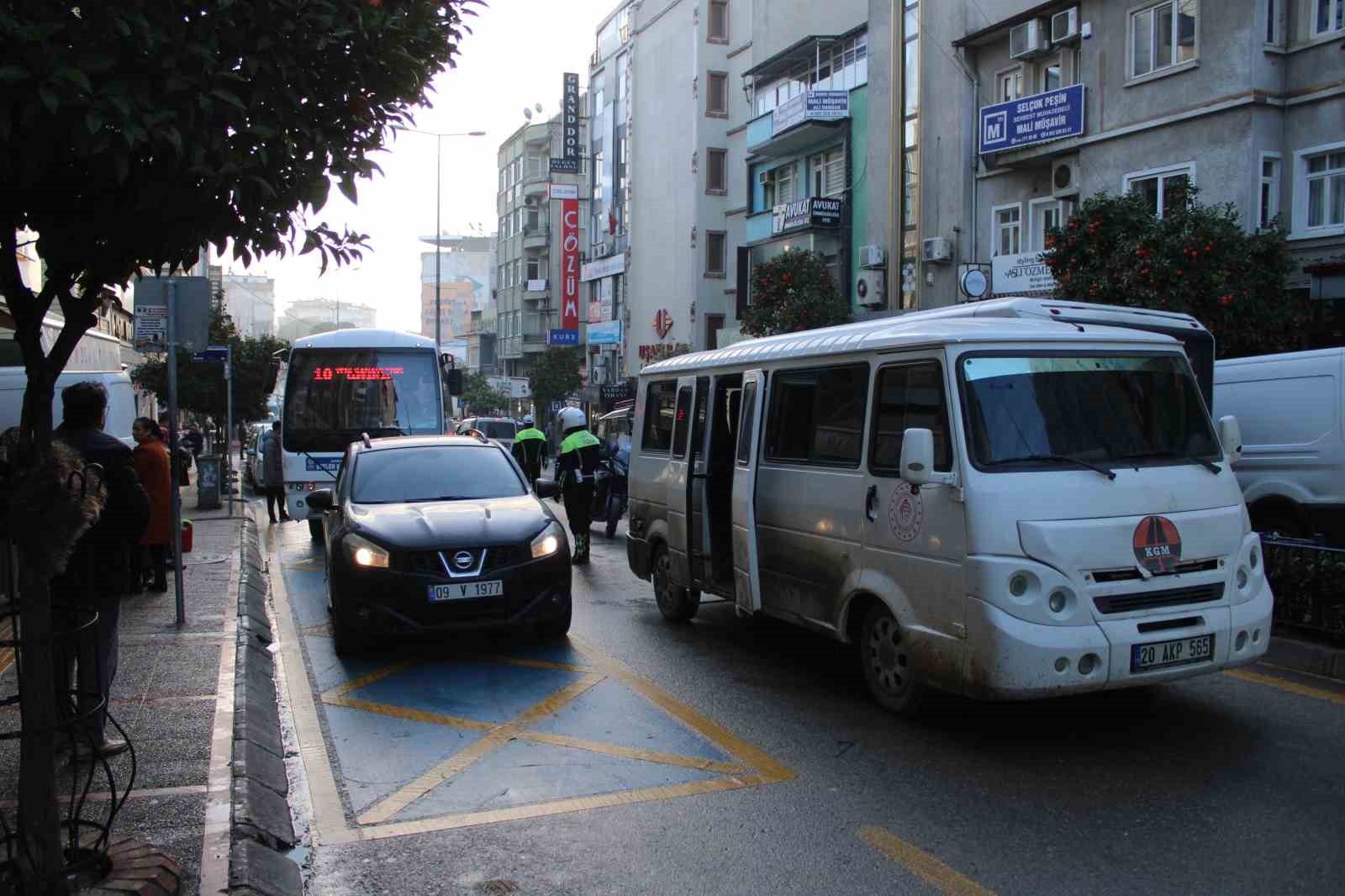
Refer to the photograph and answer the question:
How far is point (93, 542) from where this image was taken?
5766 millimetres

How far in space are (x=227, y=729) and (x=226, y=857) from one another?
1869 mm

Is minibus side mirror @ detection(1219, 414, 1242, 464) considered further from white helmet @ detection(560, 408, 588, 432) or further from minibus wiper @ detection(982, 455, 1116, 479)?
white helmet @ detection(560, 408, 588, 432)

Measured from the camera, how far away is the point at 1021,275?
25000 millimetres

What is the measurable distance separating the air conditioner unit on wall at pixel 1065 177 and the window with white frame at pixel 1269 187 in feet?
14.4

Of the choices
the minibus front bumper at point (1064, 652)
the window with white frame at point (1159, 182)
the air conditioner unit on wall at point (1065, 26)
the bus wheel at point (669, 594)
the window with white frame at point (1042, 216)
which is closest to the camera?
the minibus front bumper at point (1064, 652)

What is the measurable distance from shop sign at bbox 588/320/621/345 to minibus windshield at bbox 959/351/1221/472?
163ft

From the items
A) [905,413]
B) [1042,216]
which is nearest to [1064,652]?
[905,413]

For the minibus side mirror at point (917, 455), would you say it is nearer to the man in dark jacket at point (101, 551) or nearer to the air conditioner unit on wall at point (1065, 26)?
the man in dark jacket at point (101, 551)

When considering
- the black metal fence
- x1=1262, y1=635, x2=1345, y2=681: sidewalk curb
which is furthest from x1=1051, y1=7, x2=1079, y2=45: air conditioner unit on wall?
x1=1262, y1=635, x2=1345, y2=681: sidewalk curb

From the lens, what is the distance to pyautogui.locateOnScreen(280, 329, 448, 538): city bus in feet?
56.4

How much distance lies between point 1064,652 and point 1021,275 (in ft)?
67.2

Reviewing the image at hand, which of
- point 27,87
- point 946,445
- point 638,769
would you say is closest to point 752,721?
point 638,769

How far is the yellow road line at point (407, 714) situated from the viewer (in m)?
7.06

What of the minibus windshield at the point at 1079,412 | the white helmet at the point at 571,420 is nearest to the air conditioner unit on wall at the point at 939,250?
the white helmet at the point at 571,420
